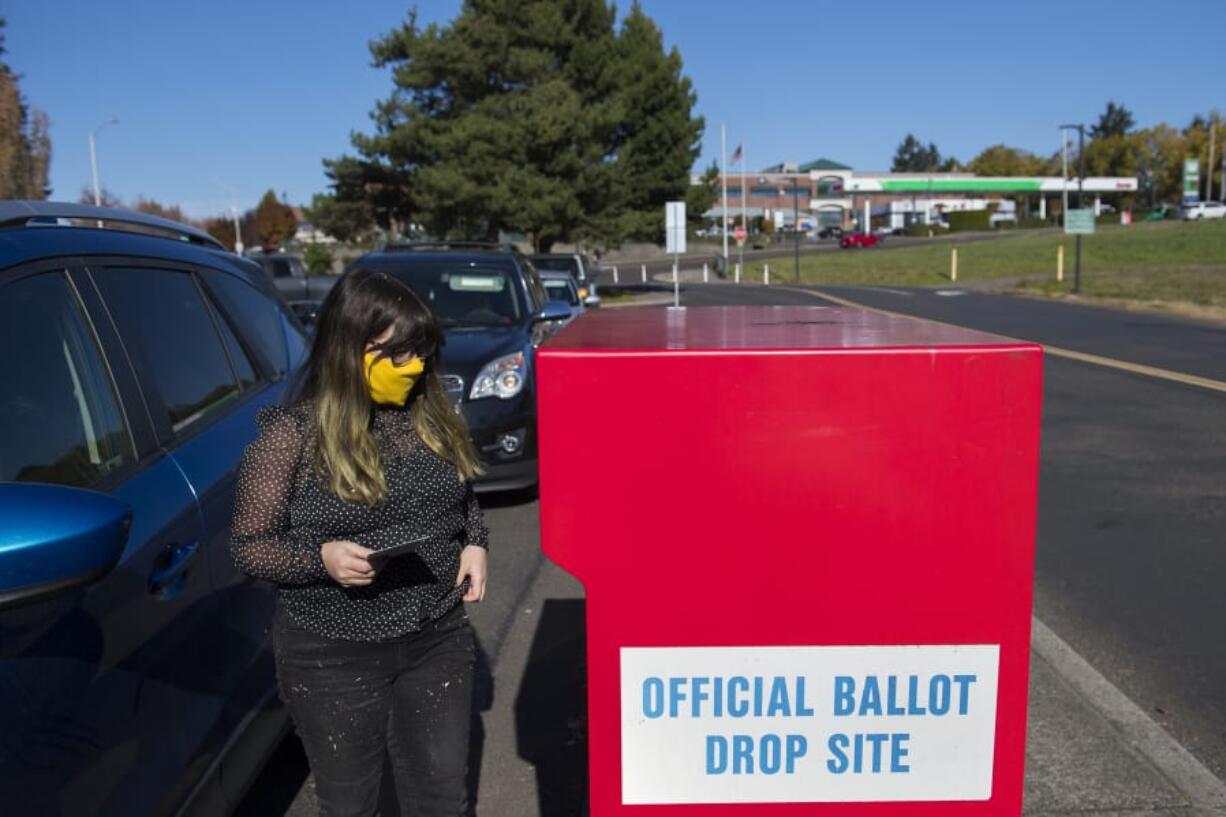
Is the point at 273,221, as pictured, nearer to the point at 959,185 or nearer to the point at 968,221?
the point at 968,221

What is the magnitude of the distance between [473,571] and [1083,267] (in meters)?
46.1

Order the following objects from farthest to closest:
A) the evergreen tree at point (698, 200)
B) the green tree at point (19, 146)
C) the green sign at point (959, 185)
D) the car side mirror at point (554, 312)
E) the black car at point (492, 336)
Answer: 1. the green sign at point (959, 185)
2. the evergreen tree at point (698, 200)
3. the green tree at point (19, 146)
4. the car side mirror at point (554, 312)
5. the black car at point (492, 336)

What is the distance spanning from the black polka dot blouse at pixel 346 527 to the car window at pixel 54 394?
0.36 m

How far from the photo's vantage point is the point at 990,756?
218 centimetres

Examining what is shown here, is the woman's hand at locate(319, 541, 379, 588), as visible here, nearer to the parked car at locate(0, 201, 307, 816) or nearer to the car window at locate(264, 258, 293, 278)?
the parked car at locate(0, 201, 307, 816)

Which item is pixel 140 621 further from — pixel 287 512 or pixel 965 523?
pixel 965 523

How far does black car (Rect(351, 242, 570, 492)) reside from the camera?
7172 mm

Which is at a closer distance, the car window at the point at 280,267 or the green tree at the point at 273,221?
the car window at the point at 280,267

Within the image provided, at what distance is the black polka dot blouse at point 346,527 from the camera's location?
7.52 ft

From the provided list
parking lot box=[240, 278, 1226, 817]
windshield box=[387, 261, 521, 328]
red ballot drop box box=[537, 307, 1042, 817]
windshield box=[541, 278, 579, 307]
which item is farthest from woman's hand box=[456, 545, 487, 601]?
windshield box=[541, 278, 579, 307]

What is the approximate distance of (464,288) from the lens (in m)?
8.84

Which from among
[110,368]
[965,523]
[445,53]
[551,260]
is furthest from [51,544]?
[445,53]

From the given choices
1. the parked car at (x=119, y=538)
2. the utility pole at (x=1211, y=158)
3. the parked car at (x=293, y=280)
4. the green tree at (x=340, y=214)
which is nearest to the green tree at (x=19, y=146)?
the parked car at (x=293, y=280)

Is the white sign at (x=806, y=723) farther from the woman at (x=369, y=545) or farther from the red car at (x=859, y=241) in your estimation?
the red car at (x=859, y=241)
